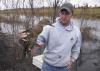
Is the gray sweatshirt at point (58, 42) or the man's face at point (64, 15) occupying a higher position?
the man's face at point (64, 15)

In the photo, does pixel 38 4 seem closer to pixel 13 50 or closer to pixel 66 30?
pixel 13 50

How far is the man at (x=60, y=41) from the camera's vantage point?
3.11 metres

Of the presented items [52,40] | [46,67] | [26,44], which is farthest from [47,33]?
[26,44]

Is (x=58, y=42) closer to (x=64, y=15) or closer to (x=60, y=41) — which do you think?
(x=60, y=41)

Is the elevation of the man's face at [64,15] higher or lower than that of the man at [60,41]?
higher

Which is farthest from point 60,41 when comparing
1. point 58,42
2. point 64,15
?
point 64,15

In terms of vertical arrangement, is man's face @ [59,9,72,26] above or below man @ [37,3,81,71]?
above

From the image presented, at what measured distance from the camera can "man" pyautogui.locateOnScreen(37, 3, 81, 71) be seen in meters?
3.11

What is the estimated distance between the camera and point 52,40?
10.3 feet

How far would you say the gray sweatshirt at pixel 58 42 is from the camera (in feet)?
10.2

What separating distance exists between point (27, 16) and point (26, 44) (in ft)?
3.26

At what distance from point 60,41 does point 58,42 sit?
0.10ft

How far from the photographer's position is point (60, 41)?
313cm

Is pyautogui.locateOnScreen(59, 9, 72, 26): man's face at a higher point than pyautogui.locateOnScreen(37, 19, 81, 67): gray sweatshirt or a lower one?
higher
